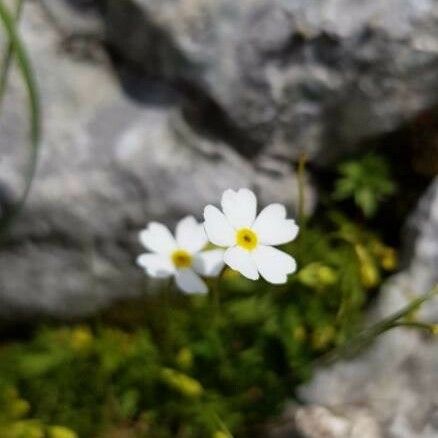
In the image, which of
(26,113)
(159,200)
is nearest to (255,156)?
(159,200)

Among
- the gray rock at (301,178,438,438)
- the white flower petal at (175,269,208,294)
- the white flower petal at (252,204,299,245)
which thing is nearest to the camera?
the white flower petal at (252,204,299,245)

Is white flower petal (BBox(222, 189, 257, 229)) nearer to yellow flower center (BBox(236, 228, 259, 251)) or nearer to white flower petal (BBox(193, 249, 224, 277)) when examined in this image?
yellow flower center (BBox(236, 228, 259, 251))

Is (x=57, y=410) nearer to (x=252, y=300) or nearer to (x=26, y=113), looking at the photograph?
(x=252, y=300)

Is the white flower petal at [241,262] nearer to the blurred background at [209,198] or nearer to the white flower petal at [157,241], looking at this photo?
the white flower petal at [157,241]

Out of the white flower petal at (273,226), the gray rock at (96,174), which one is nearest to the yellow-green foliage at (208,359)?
the gray rock at (96,174)

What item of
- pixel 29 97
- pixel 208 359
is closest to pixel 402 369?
pixel 208 359

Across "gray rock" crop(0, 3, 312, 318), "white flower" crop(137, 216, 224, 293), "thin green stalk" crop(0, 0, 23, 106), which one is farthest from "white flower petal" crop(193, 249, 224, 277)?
"thin green stalk" crop(0, 0, 23, 106)

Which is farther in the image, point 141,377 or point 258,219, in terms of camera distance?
point 141,377

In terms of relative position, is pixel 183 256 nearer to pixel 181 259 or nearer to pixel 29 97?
pixel 181 259
